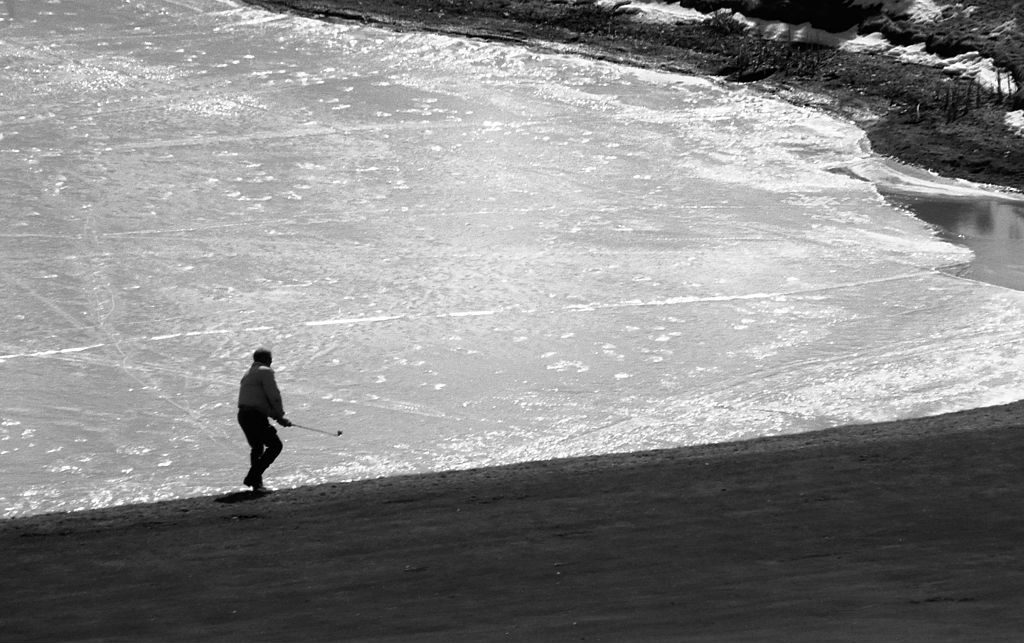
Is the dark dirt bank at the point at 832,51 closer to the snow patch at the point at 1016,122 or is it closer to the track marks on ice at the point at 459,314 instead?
the snow patch at the point at 1016,122

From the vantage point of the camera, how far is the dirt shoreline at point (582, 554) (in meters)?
6.64

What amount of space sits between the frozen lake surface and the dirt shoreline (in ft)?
4.08

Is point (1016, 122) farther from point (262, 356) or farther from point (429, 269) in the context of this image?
point (262, 356)

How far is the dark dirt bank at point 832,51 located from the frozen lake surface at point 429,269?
1049 millimetres

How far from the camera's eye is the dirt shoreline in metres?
6.64

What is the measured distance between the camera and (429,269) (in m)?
15.0

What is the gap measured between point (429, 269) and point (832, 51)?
40.0 feet

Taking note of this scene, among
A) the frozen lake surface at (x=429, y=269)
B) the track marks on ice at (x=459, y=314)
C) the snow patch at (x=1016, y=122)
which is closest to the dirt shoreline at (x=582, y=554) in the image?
the frozen lake surface at (x=429, y=269)

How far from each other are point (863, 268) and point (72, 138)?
10820 millimetres

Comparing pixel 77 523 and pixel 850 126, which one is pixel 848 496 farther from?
pixel 850 126

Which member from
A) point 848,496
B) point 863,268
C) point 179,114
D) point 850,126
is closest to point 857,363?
point 863,268

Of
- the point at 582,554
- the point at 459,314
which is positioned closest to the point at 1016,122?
the point at 459,314

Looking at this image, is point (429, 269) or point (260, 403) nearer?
point (260, 403)

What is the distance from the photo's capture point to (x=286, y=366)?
41.3 ft
